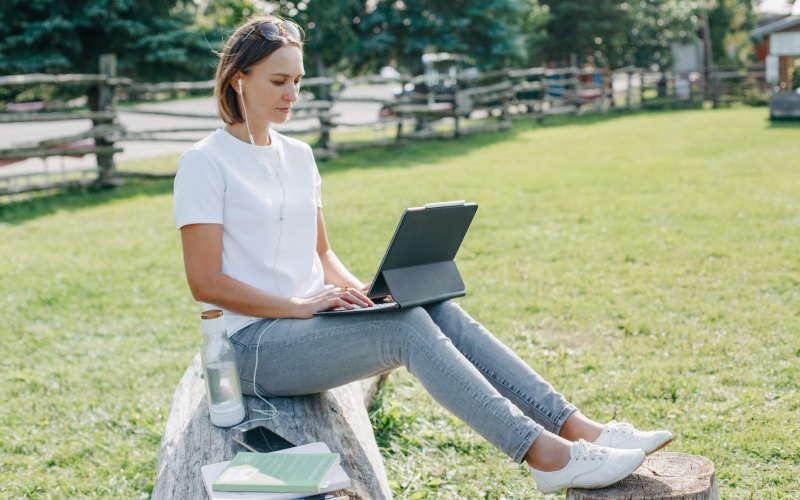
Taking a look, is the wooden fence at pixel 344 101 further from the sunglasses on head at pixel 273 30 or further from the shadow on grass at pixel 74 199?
the sunglasses on head at pixel 273 30

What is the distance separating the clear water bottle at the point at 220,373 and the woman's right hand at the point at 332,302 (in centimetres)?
31

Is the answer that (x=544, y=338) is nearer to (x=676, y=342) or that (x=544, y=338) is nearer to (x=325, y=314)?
(x=676, y=342)

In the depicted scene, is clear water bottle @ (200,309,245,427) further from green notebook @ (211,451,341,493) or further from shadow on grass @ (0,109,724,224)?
shadow on grass @ (0,109,724,224)

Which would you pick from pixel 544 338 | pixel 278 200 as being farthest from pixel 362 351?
pixel 544 338

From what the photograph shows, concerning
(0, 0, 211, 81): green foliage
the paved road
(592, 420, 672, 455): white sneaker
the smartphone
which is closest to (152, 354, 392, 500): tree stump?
the smartphone

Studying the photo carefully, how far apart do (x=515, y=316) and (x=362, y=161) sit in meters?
8.30

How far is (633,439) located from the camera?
81.0 inches

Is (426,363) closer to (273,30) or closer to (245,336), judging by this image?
(245,336)

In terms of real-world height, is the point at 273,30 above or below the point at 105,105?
below

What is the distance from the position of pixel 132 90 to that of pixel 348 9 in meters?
7.90

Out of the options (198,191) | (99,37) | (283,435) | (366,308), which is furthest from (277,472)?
(99,37)

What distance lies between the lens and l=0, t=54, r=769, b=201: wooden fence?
9.44 metres

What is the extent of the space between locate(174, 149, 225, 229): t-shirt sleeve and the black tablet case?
0.64m

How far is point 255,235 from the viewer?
2.41 metres
